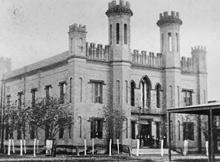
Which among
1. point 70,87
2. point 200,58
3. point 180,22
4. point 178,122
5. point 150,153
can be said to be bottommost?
point 150,153

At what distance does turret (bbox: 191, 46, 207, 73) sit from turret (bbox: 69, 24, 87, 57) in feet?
44.3

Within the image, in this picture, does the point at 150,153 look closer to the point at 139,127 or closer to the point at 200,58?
the point at 139,127

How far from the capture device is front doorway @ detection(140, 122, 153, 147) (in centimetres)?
4216

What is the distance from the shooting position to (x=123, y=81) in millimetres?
39906

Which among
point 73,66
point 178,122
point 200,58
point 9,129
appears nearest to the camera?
point 73,66

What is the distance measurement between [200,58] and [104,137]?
561 inches

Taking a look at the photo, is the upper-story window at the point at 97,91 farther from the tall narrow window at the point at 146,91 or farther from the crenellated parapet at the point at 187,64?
the crenellated parapet at the point at 187,64

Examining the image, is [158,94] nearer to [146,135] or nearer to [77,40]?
[146,135]

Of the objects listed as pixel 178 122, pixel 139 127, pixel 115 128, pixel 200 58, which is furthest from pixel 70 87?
pixel 200 58

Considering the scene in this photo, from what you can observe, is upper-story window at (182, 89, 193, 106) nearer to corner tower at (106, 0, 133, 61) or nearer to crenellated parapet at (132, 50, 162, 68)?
crenellated parapet at (132, 50, 162, 68)

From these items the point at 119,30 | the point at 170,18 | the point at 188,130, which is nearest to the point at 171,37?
the point at 170,18

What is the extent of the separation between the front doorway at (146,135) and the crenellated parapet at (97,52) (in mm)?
7481

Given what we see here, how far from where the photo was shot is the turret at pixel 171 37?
145 ft

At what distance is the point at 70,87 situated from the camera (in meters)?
38.6
